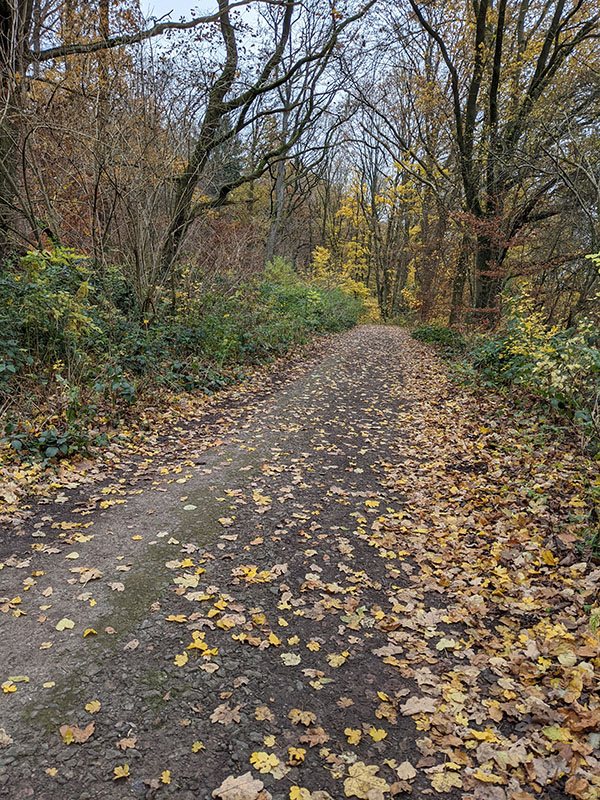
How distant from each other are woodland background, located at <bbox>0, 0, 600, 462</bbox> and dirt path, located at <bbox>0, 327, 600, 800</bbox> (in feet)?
5.86

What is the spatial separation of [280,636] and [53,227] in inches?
271

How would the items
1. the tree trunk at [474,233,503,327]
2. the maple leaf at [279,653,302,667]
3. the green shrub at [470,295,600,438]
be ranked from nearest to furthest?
the maple leaf at [279,653,302,667], the green shrub at [470,295,600,438], the tree trunk at [474,233,503,327]

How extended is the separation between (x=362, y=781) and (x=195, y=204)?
27.9ft

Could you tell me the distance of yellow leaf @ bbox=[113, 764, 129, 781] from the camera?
2182 mm

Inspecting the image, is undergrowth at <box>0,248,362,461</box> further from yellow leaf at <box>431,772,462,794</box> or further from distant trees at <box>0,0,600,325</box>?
yellow leaf at <box>431,772,462,794</box>

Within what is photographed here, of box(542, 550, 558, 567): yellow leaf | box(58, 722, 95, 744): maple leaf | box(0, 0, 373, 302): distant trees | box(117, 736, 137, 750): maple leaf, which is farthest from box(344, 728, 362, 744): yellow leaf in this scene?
box(0, 0, 373, 302): distant trees

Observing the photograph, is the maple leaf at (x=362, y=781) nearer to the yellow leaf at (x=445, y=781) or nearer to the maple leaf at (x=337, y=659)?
the yellow leaf at (x=445, y=781)

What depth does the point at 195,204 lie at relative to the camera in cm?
845

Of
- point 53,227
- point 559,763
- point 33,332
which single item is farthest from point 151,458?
point 559,763

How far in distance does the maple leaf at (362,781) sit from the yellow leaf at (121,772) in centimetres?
104

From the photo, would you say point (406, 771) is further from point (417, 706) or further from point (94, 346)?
point (94, 346)

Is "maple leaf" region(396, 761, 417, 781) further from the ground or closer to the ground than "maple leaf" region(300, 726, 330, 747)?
closer to the ground

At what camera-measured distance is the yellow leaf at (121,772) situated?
2182 mm

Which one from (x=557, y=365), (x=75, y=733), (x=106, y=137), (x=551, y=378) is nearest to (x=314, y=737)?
(x=75, y=733)
